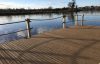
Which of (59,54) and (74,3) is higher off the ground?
(74,3)

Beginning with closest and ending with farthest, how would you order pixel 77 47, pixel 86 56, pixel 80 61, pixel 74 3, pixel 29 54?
pixel 80 61 → pixel 86 56 → pixel 29 54 → pixel 77 47 → pixel 74 3

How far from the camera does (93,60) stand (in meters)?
4.08

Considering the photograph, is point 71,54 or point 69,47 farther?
point 69,47

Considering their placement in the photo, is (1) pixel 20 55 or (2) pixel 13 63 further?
(1) pixel 20 55

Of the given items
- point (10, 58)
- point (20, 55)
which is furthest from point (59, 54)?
point (10, 58)

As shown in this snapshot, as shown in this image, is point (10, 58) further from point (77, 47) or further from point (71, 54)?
point (77, 47)

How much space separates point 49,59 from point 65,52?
792 millimetres

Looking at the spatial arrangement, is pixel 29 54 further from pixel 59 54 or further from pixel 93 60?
pixel 93 60

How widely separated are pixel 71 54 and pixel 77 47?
791mm

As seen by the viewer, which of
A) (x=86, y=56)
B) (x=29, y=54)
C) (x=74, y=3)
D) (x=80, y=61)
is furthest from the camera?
(x=74, y=3)

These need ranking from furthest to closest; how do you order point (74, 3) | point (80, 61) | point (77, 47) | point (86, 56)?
point (74, 3), point (77, 47), point (86, 56), point (80, 61)

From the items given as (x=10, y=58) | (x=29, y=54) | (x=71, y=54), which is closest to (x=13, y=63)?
(x=10, y=58)

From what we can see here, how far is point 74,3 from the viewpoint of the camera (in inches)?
3445

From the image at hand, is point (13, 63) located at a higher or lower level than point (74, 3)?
lower
